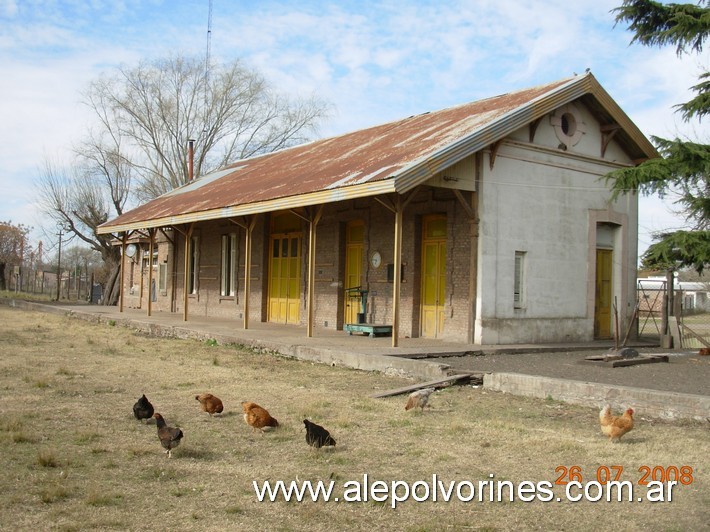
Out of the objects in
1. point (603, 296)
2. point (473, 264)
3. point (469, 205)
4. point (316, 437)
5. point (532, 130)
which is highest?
point (532, 130)

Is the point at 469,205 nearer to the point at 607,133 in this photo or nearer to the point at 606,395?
the point at 607,133

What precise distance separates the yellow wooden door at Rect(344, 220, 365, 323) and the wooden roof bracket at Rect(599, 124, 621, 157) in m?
6.10

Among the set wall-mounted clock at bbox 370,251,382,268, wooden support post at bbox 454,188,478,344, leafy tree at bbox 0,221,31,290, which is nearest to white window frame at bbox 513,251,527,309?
wooden support post at bbox 454,188,478,344

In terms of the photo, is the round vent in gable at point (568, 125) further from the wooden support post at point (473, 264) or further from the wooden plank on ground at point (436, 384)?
the wooden plank on ground at point (436, 384)

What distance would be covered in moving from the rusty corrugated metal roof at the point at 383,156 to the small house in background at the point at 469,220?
49 millimetres

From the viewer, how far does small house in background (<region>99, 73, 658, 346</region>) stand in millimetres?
14797

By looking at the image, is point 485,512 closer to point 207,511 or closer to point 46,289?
point 207,511

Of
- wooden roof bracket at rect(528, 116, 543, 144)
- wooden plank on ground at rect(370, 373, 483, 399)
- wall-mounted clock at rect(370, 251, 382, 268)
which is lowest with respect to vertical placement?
wooden plank on ground at rect(370, 373, 483, 399)

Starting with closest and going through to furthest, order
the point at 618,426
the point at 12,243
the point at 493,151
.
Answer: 1. the point at 618,426
2. the point at 493,151
3. the point at 12,243

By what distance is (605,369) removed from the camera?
39.3 feet

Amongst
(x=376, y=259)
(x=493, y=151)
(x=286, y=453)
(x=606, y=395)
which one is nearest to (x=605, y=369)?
(x=606, y=395)

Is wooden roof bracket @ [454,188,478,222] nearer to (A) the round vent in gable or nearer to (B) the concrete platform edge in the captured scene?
(A) the round vent in gable

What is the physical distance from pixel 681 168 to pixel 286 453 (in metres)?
9.00

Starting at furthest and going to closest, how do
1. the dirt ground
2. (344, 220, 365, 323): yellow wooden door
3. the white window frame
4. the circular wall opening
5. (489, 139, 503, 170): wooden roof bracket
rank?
1. (344, 220, 365, 323): yellow wooden door
2. the circular wall opening
3. the white window frame
4. (489, 139, 503, 170): wooden roof bracket
5. the dirt ground
